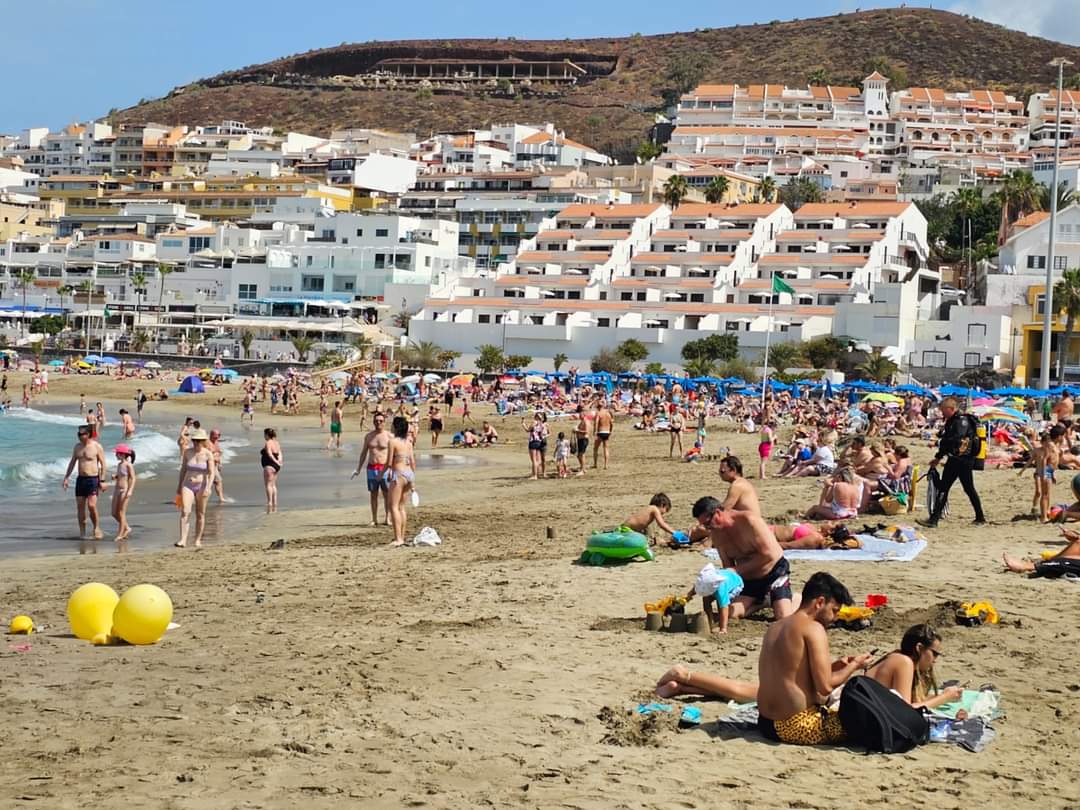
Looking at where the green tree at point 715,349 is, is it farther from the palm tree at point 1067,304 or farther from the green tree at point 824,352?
the palm tree at point 1067,304

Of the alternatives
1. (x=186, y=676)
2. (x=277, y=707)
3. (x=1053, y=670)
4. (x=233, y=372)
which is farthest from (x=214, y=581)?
(x=233, y=372)

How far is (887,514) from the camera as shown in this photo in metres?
14.7

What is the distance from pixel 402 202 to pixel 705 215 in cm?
3019

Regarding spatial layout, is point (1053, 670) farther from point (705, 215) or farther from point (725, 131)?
point (725, 131)

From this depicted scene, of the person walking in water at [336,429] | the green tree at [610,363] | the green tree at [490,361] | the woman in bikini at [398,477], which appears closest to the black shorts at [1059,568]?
the woman in bikini at [398,477]

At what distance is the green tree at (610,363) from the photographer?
194 ft

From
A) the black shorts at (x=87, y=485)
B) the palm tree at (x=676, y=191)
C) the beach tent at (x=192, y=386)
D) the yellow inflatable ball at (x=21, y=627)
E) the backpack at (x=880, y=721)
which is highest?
the palm tree at (x=676, y=191)

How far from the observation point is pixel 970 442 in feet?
42.7

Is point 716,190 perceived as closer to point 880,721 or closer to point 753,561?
point 753,561

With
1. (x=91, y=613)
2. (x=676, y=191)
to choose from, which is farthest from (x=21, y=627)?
(x=676, y=191)

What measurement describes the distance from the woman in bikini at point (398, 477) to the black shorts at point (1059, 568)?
6.11 meters

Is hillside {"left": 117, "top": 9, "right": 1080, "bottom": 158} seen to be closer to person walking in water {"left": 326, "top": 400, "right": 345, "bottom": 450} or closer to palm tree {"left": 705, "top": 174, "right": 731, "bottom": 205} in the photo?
palm tree {"left": 705, "top": 174, "right": 731, "bottom": 205}

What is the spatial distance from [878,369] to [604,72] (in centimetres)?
12721

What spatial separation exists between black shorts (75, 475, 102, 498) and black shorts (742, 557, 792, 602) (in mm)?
8736
